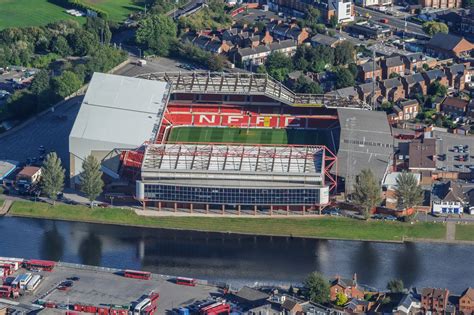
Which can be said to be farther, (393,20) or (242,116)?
(393,20)

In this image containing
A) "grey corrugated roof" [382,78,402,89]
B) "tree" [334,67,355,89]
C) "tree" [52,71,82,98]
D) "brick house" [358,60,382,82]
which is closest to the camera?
"grey corrugated roof" [382,78,402,89]

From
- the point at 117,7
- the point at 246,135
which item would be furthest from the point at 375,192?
the point at 117,7

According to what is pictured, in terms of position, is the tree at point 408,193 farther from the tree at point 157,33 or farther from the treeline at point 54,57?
the tree at point 157,33

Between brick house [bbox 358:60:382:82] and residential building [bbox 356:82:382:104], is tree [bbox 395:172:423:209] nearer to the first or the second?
residential building [bbox 356:82:382:104]

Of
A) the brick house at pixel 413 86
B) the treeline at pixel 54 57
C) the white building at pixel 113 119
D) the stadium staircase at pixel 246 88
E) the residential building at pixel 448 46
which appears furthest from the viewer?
the residential building at pixel 448 46

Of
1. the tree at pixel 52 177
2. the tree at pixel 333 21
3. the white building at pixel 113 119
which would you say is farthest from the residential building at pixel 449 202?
the tree at pixel 333 21

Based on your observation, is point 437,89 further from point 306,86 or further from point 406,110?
point 306,86

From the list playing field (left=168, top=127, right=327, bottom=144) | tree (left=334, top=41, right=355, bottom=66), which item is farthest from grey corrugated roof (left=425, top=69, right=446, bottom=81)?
playing field (left=168, top=127, right=327, bottom=144)
